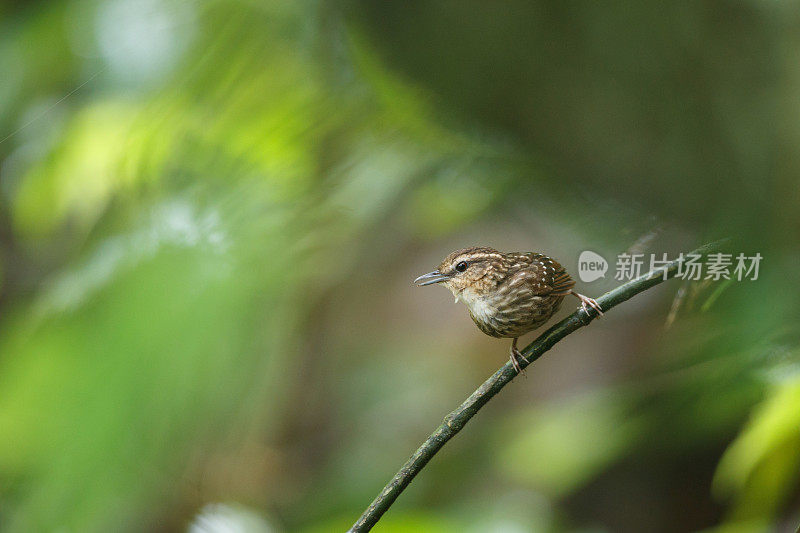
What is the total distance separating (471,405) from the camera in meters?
0.24

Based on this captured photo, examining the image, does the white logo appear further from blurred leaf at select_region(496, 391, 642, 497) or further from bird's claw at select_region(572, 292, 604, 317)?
blurred leaf at select_region(496, 391, 642, 497)

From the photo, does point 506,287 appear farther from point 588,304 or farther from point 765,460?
point 765,460

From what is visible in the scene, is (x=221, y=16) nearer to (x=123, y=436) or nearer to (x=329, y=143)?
(x=329, y=143)

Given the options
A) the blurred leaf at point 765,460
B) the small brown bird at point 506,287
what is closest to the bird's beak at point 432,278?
the small brown bird at point 506,287

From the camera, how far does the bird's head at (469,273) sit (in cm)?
29

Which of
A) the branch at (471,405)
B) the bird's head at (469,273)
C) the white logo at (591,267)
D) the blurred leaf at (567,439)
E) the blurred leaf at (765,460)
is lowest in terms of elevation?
the blurred leaf at (765,460)

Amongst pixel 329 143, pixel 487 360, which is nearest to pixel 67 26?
pixel 329 143

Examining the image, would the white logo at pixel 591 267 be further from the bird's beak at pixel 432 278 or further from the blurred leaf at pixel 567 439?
the blurred leaf at pixel 567 439

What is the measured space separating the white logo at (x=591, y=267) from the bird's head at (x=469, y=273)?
4 cm

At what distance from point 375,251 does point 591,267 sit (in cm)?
51

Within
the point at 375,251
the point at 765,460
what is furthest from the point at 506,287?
the point at 375,251

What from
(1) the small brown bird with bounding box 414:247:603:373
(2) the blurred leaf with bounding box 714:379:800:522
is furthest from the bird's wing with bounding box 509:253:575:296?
(2) the blurred leaf with bounding box 714:379:800:522

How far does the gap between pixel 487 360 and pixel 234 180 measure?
0.32 metres

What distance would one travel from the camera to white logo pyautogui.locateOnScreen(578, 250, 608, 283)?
0.31 meters
